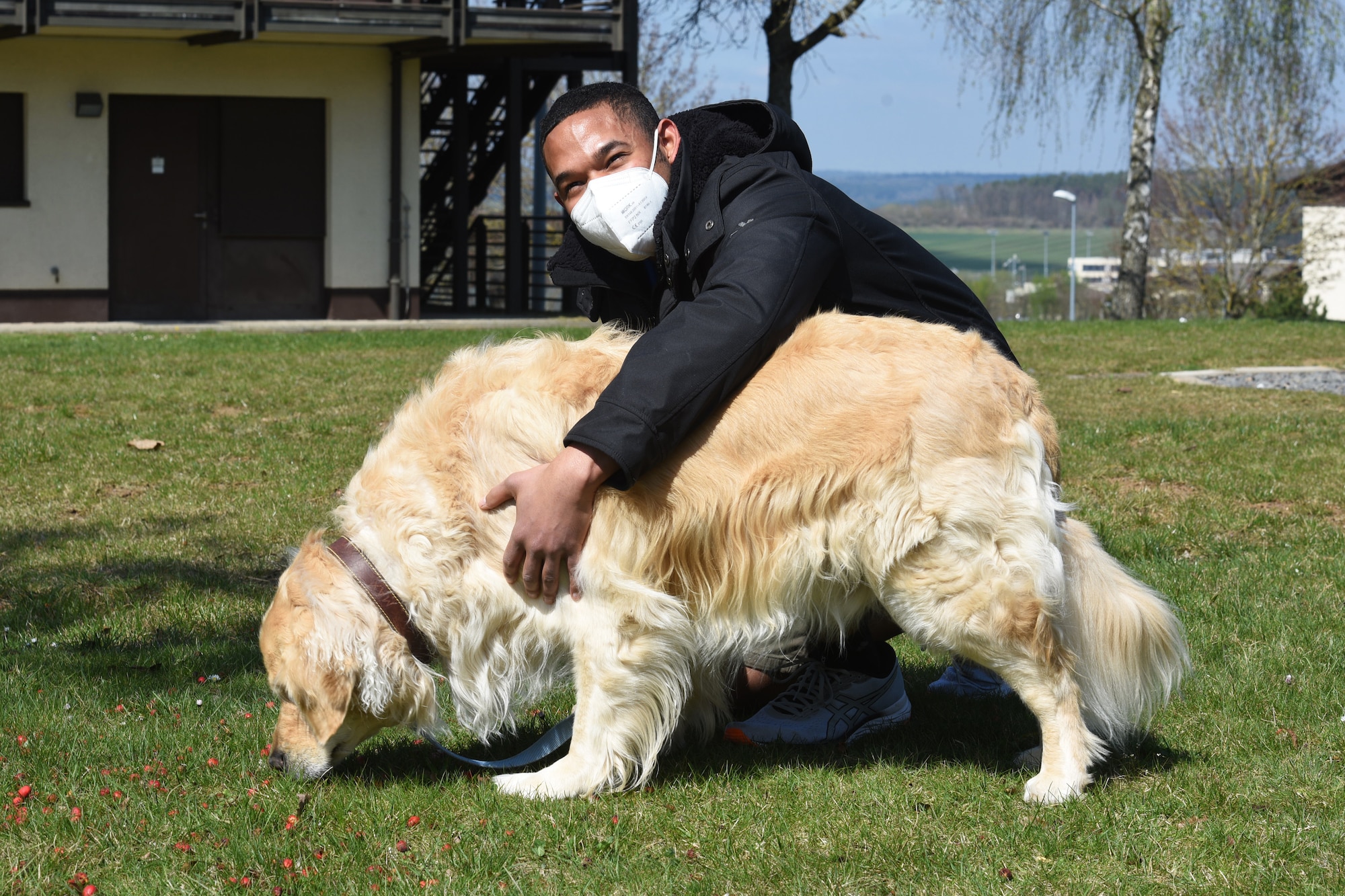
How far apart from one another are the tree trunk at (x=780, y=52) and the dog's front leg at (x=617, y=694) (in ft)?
59.6

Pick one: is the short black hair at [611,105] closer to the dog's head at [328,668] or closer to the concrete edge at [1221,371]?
the dog's head at [328,668]

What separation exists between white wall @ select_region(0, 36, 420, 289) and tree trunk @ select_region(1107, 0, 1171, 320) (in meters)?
12.2

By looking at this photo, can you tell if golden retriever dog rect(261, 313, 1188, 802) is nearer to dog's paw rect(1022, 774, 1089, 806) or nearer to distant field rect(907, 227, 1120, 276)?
dog's paw rect(1022, 774, 1089, 806)

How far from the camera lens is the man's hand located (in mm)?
3299

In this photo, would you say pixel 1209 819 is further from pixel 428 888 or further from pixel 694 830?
pixel 428 888

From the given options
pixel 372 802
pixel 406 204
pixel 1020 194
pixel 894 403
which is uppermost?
pixel 1020 194

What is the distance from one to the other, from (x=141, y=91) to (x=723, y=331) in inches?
677

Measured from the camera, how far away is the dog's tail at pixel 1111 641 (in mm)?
3549

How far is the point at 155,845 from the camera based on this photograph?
3.15m

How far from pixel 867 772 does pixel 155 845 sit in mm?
1908

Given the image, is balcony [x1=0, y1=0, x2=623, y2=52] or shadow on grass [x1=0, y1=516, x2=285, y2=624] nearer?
shadow on grass [x1=0, y1=516, x2=285, y2=624]

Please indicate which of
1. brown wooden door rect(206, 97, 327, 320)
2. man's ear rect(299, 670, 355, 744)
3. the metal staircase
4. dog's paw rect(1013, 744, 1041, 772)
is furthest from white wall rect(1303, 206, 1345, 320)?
man's ear rect(299, 670, 355, 744)

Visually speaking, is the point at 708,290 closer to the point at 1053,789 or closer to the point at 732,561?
the point at 732,561

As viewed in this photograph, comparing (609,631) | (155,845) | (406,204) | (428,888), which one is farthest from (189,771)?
(406,204)
